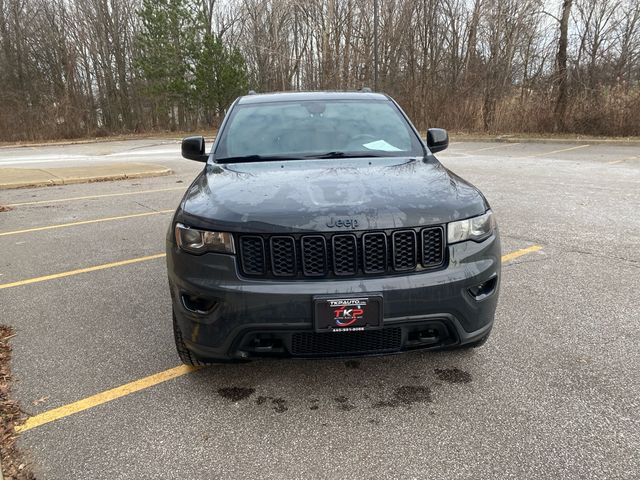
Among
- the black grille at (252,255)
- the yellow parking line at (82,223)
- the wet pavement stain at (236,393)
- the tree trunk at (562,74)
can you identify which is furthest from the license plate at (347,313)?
the tree trunk at (562,74)

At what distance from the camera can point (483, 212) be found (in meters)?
2.64

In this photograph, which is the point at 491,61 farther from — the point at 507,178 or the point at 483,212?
the point at 483,212

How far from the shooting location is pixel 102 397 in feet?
9.09

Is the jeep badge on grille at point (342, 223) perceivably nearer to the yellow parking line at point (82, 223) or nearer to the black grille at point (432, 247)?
the black grille at point (432, 247)

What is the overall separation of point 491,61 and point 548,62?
2734 mm

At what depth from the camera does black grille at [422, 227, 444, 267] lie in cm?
245

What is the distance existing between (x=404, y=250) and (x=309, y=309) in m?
0.56

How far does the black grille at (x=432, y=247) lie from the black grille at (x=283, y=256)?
25.9 inches

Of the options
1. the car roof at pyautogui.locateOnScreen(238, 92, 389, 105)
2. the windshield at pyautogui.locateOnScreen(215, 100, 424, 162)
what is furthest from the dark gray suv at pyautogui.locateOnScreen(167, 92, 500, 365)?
the car roof at pyautogui.locateOnScreen(238, 92, 389, 105)

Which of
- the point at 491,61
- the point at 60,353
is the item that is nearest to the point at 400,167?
the point at 60,353

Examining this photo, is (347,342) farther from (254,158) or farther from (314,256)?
(254,158)

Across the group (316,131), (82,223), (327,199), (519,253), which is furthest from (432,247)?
(82,223)

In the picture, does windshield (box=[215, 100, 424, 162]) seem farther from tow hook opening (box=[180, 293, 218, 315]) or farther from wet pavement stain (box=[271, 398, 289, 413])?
wet pavement stain (box=[271, 398, 289, 413])

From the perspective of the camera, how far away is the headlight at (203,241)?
95.4 inches
